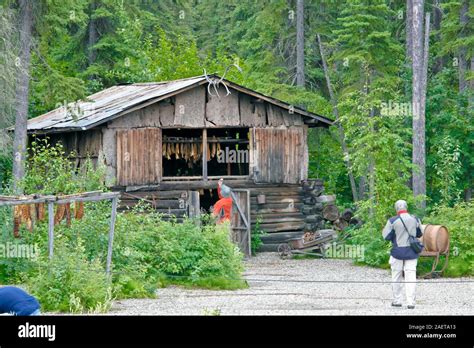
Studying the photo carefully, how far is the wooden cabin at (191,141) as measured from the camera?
31.9 m

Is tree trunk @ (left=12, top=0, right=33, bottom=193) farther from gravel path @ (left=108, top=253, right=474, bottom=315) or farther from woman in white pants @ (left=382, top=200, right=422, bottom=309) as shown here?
woman in white pants @ (left=382, top=200, right=422, bottom=309)

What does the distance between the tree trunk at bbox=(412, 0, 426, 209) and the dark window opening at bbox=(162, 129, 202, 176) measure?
6.94 m

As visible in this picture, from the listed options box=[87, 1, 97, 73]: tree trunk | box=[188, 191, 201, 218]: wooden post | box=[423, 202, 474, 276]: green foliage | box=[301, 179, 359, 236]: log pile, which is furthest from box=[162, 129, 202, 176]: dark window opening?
box=[423, 202, 474, 276]: green foliage

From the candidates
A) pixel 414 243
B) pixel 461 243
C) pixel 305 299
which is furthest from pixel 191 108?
pixel 414 243

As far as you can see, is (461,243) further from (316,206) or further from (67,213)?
(67,213)

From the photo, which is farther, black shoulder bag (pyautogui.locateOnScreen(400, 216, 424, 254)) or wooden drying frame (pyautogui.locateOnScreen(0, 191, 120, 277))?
wooden drying frame (pyautogui.locateOnScreen(0, 191, 120, 277))

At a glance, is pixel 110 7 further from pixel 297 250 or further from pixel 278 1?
pixel 297 250

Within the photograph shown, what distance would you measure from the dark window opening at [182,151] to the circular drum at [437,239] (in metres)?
9.72

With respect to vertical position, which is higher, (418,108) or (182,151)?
(418,108)

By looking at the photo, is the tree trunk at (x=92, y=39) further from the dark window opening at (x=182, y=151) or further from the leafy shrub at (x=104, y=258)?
the leafy shrub at (x=104, y=258)

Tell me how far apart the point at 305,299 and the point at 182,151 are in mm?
13065

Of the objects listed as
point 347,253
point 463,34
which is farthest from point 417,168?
point 463,34

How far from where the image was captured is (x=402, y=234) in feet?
64.3

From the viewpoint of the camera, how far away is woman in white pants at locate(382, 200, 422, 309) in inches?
770
